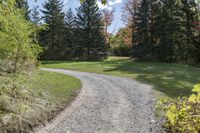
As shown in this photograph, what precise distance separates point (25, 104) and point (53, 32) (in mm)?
38258

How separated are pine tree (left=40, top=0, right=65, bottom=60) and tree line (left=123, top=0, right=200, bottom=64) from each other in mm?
11197

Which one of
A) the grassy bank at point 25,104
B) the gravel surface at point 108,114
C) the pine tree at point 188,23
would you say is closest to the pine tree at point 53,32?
the pine tree at point 188,23

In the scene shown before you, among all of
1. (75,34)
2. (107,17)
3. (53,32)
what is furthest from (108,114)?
(107,17)

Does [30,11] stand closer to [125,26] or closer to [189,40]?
[125,26]

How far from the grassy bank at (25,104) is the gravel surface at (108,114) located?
0.38 meters

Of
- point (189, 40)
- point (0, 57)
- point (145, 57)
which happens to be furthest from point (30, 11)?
point (0, 57)

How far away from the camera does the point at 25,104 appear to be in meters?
10.4

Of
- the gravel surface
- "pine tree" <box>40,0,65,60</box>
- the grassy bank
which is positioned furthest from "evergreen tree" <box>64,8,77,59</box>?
the grassy bank

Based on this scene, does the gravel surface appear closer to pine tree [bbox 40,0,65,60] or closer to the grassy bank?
the grassy bank

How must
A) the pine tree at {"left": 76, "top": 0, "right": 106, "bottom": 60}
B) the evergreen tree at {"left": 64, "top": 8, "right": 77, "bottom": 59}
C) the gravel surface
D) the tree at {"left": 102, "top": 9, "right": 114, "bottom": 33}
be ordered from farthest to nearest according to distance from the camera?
the tree at {"left": 102, "top": 9, "right": 114, "bottom": 33} → the evergreen tree at {"left": 64, "top": 8, "right": 77, "bottom": 59} → the pine tree at {"left": 76, "top": 0, "right": 106, "bottom": 60} → the gravel surface

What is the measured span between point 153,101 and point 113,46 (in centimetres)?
4725

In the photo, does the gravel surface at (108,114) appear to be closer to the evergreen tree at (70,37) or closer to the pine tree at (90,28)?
the pine tree at (90,28)

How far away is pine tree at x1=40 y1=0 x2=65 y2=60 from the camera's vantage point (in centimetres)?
4769

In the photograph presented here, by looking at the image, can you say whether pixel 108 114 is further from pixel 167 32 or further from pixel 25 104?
pixel 167 32
